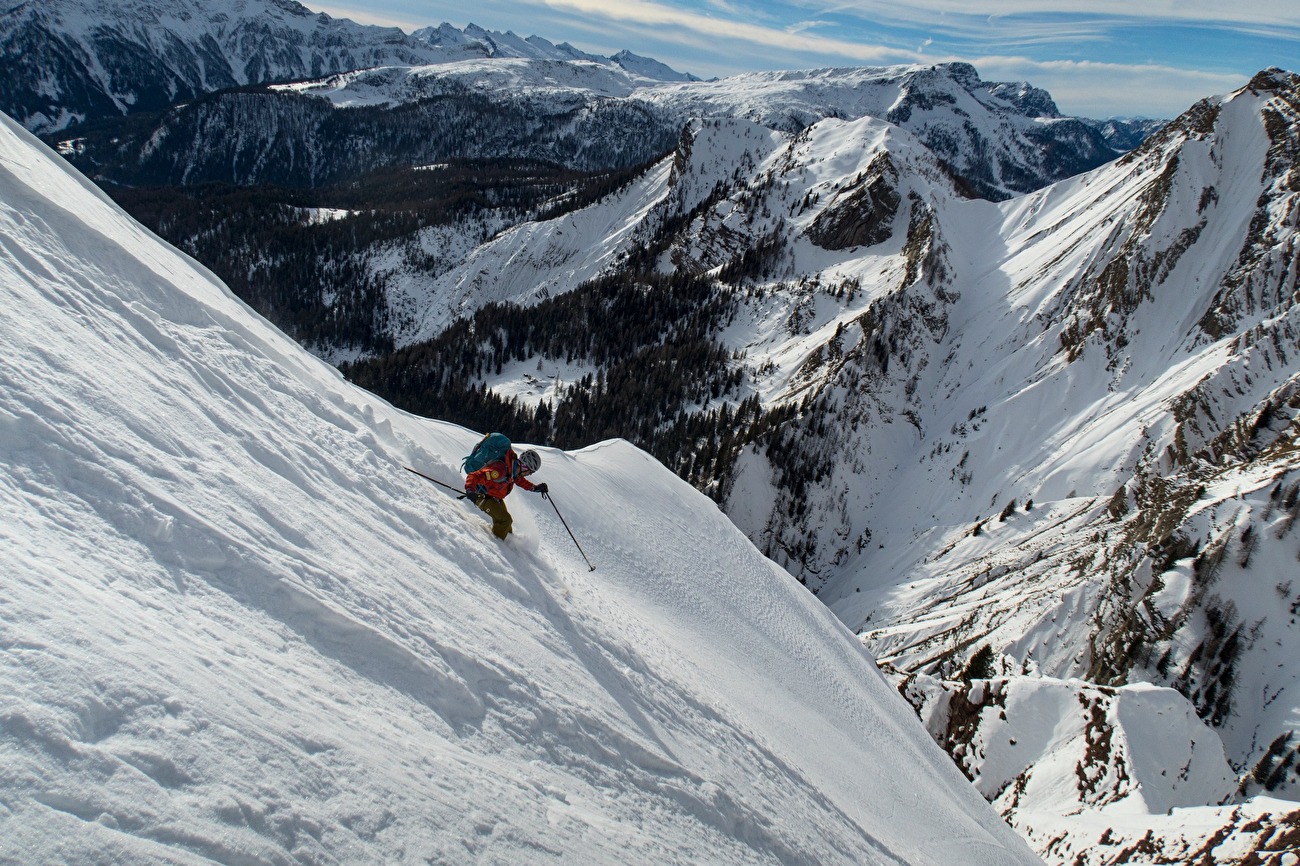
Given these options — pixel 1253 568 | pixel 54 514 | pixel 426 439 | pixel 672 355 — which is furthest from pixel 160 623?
pixel 672 355

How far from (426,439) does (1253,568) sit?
135 ft

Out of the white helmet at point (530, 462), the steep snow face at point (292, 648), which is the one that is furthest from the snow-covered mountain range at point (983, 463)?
the white helmet at point (530, 462)

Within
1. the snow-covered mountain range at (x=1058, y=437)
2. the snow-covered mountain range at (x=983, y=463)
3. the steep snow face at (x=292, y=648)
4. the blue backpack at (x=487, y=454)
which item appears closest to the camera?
the steep snow face at (x=292, y=648)

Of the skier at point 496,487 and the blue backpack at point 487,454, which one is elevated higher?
the blue backpack at point 487,454

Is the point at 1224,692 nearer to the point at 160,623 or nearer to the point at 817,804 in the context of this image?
the point at 817,804

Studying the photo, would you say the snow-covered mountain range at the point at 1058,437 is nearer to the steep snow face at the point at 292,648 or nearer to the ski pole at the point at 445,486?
the steep snow face at the point at 292,648

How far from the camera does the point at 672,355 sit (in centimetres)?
9181

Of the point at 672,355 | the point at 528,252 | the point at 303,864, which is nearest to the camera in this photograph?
the point at 303,864

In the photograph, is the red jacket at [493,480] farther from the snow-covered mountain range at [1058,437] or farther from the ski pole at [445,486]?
the snow-covered mountain range at [1058,437]

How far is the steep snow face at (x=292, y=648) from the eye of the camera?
446 centimetres

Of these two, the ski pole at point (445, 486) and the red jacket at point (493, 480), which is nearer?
the red jacket at point (493, 480)

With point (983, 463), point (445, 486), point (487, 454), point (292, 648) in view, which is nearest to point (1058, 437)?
point (983, 463)

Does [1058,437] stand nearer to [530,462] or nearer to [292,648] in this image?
[530,462]

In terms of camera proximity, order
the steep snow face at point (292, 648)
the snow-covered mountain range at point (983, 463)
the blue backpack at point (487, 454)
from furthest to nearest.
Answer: the blue backpack at point (487, 454)
the snow-covered mountain range at point (983, 463)
the steep snow face at point (292, 648)
